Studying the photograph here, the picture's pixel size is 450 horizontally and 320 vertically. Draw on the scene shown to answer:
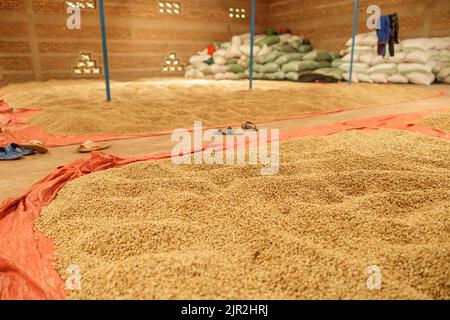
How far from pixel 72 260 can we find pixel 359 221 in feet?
3.21

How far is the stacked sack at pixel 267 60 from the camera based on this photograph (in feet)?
24.3

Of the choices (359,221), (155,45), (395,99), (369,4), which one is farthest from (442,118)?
(155,45)

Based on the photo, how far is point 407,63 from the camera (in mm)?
6016

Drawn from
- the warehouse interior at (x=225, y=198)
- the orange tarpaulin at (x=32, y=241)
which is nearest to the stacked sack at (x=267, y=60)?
the warehouse interior at (x=225, y=198)

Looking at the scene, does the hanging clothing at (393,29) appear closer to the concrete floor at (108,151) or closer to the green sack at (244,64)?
the concrete floor at (108,151)

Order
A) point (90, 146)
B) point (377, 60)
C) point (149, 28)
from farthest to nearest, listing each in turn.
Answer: point (149, 28), point (377, 60), point (90, 146)

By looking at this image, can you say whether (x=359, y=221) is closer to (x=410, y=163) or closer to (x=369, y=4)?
(x=410, y=163)

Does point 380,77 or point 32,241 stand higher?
point 380,77

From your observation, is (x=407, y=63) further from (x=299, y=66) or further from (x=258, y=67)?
(x=258, y=67)

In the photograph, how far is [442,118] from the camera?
8.93ft

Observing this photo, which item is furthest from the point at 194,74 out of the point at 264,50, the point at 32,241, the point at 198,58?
the point at 32,241

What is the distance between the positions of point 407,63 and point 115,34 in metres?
6.68

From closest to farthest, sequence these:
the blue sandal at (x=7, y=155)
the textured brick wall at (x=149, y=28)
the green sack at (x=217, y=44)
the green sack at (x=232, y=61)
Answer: the blue sandal at (x=7, y=155) → the textured brick wall at (x=149, y=28) → the green sack at (x=232, y=61) → the green sack at (x=217, y=44)

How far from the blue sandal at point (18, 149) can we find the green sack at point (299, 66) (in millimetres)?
6184
